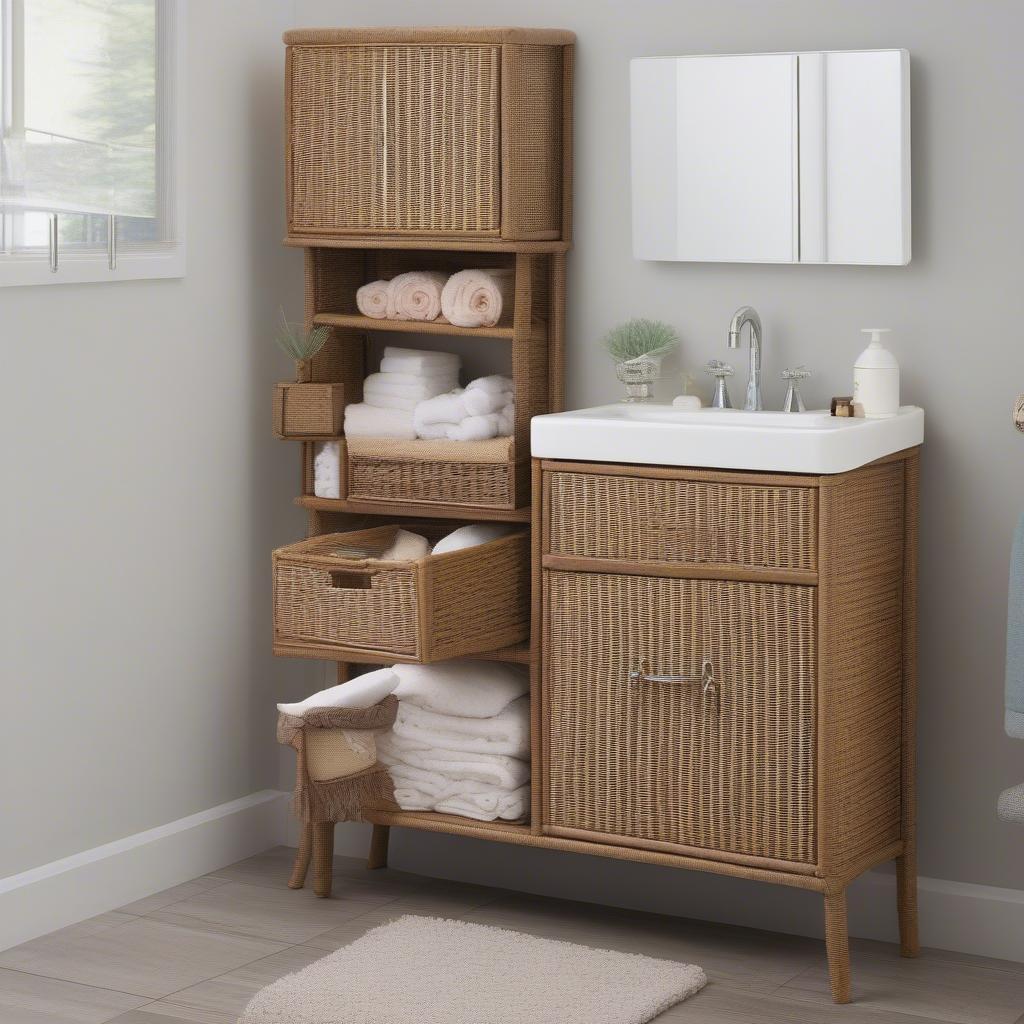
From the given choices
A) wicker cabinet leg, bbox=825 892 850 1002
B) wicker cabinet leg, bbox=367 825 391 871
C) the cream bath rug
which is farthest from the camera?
wicker cabinet leg, bbox=367 825 391 871

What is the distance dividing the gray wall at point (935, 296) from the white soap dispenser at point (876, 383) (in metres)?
0.13

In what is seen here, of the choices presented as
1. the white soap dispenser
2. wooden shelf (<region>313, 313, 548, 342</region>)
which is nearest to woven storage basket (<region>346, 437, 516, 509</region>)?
wooden shelf (<region>313, 313, 548, 342</region>)

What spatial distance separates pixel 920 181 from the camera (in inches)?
120

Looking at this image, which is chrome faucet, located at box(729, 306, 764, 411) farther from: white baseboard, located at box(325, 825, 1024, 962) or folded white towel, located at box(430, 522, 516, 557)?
white baseboard, located at box(325, 825, 1024, 962)

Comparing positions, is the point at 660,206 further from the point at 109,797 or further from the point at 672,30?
the point at 109,797

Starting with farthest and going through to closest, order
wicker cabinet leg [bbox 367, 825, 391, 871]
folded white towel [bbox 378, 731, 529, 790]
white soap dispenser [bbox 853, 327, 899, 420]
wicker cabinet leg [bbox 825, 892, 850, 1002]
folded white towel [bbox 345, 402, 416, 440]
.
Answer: wicker cabinet leg [bbox 367, 825, 391, 871], folded white towel [bbox 345, 402, 416, 440], folded white towel [bbox 378, 731, 529, 790], white soap dispenser [bbox 853, 327, 899, 420], wicker cabinet leg [bbox 825, 892, 850, 1002]

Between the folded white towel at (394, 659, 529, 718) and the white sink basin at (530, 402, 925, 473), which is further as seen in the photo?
the folded white towel at (394, 659, 529, 718)

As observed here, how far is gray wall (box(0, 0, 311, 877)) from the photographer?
312cm

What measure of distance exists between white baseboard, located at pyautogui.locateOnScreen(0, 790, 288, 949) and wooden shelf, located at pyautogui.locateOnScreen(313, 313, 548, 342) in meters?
1.08

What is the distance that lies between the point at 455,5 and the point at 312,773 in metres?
1.57

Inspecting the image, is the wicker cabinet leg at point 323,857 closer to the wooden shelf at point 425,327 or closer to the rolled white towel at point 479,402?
the rolled white towel at point 479,402

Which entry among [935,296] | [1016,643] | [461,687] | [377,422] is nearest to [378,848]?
[461,687]

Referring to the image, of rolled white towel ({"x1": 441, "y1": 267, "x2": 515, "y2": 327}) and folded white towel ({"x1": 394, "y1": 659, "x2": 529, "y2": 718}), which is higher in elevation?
rolled white towel ({"x1": 441, "y1": 267, "x2": 515, "y2": 327})

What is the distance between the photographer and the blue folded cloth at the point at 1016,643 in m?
2.79
